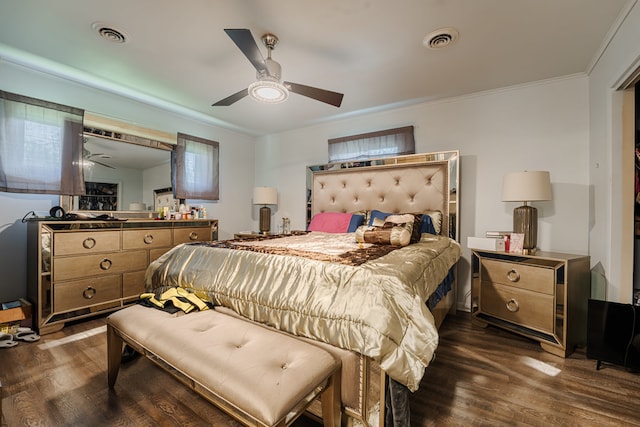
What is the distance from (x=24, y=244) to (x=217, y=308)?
2.30m

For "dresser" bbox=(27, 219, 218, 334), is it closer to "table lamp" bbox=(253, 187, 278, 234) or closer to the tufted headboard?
"table lamp" bbox=(253, 187, 278, 234)

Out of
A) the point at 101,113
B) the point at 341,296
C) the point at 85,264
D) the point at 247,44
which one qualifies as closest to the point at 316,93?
the point at 247,44

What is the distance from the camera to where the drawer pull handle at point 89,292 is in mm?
2496

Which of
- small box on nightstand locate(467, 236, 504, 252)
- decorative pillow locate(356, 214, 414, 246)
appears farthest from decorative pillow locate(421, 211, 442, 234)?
A: decorative pillow locate(356, 214, 414, 246)

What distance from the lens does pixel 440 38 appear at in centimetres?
200

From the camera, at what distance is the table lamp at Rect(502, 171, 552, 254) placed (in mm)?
2266

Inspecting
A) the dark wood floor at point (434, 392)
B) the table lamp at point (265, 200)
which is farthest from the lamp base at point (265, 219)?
the dark wood floor at point (434, 392)

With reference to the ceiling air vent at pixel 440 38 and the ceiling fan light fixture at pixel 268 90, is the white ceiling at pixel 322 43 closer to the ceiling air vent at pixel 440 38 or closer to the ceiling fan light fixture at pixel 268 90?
the ceiling air vent at pixel 440 38

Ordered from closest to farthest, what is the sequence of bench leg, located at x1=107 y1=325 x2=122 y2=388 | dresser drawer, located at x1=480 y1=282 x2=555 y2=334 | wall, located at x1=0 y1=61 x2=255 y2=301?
1. bench leg, located at x1=107 y1=325 x2=122 y2=388
2. dresser drawer, located at x1=480 y1=282 x2=555 y2=334
3. wall, located at x1=0 y1=61 x2=255 y2=301

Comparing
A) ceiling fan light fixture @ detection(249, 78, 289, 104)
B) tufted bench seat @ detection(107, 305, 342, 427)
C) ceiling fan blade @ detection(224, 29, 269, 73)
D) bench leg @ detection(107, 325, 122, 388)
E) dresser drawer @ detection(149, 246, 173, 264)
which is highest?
ceiling fan blade @ detection(224, 29, 269, 73)

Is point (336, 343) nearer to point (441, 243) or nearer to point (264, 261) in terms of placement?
point (264, 261)

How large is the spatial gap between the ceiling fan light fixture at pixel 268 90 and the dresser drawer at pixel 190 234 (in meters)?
2.01

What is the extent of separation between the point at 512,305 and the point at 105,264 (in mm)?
3719

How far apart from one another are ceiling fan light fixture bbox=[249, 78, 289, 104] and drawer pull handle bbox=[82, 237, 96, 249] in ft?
6.76
